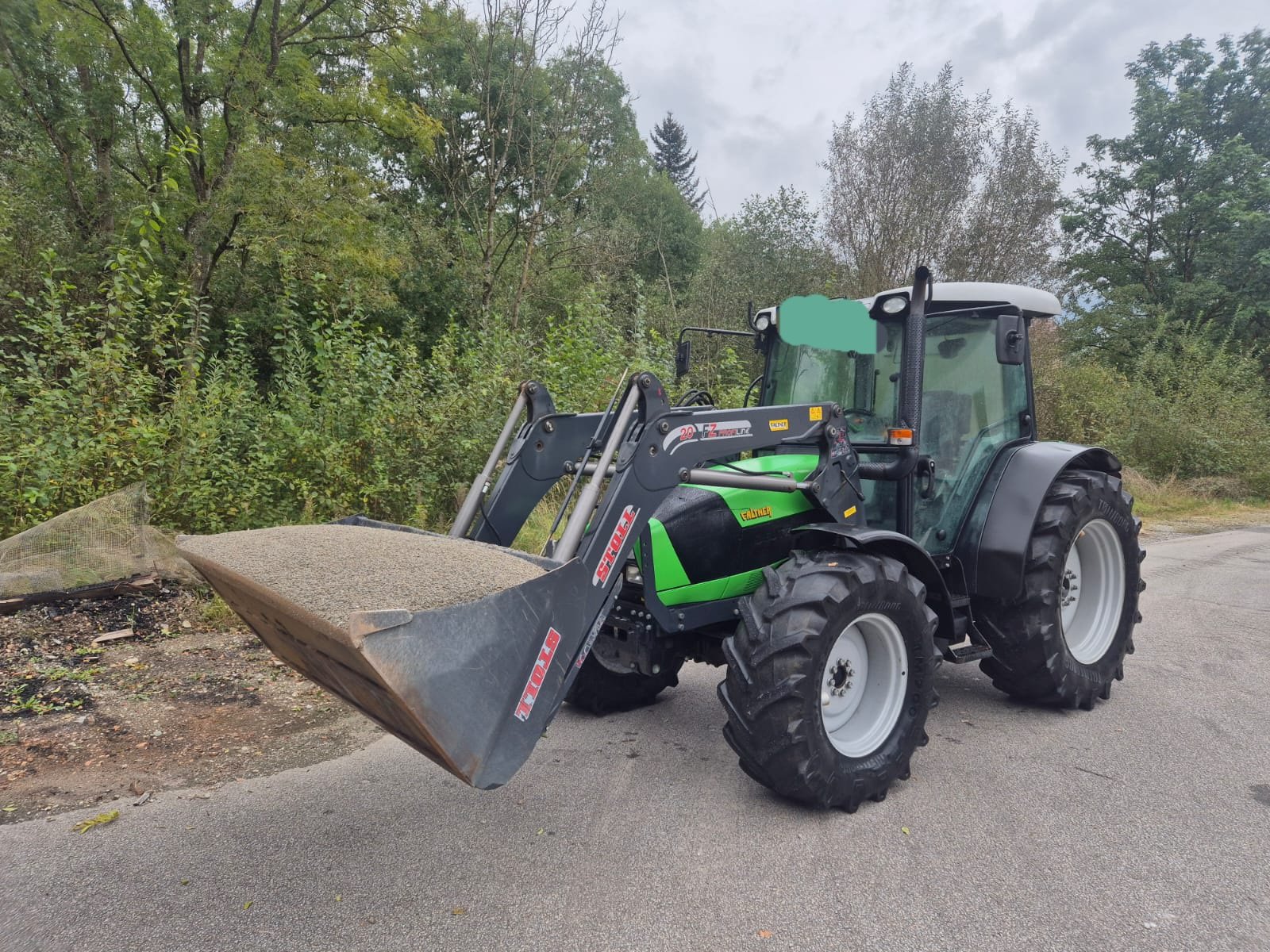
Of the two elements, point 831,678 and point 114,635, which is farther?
point 114,635

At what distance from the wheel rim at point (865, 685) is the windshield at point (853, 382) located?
1083 millimetres

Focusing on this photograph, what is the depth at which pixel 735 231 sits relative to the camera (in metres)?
21.1

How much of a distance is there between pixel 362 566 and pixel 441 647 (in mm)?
510

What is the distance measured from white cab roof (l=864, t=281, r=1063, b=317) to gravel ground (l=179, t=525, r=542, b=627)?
250 cm

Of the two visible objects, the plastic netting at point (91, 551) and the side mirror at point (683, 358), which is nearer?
the side mirror at point (683, 358)

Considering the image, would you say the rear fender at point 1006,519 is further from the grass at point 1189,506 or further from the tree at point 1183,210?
the tree at point 1183,210

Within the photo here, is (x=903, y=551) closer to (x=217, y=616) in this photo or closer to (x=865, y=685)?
(x=865, y=685)

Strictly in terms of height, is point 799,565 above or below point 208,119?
below

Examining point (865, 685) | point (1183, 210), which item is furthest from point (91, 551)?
point (1183, 210)

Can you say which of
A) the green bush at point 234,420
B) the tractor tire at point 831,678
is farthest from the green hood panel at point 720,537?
the green bush at point 234,420

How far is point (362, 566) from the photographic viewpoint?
265cm

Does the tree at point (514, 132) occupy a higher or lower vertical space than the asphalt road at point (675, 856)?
higher

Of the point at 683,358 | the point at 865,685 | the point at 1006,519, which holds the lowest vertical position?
the point at 865,685

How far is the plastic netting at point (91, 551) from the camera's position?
16.8 feet
